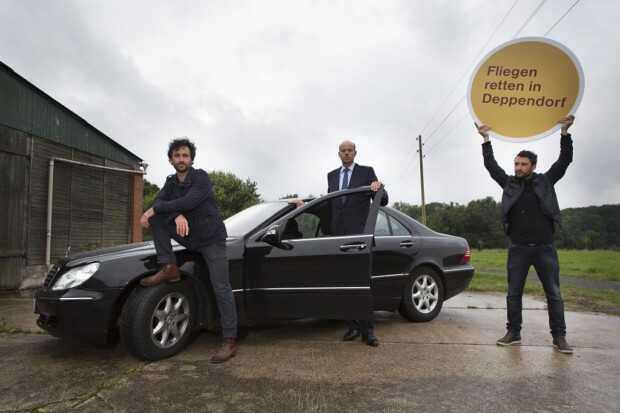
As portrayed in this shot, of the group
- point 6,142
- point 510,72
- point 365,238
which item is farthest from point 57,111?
point 510,72

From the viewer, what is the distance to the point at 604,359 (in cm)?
346

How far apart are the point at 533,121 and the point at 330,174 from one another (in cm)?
208

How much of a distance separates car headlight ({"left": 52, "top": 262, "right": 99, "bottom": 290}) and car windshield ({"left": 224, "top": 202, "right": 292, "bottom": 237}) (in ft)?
3.94

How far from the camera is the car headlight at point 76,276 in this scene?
3121 mm

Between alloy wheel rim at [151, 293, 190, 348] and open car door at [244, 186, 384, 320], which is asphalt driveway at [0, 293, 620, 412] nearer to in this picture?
alloy wheel rim at [151, 293, 190, 348]

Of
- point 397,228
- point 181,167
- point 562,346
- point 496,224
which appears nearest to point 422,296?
point 397,228

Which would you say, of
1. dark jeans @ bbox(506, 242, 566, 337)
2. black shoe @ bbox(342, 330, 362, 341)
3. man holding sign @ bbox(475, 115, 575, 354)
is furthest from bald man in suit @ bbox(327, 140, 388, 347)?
dark jeans @ bbox(506, 242, 566, 337)

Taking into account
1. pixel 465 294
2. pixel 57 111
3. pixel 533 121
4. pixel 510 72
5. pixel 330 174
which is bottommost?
pixel 465 294

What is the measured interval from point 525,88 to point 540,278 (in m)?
1.87

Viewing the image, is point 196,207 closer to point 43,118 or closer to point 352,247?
point 352,247

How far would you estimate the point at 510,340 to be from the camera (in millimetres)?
3840

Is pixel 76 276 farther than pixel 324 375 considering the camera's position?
Yes

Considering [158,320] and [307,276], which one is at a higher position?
[307,276]

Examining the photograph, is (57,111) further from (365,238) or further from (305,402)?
(305,402)
